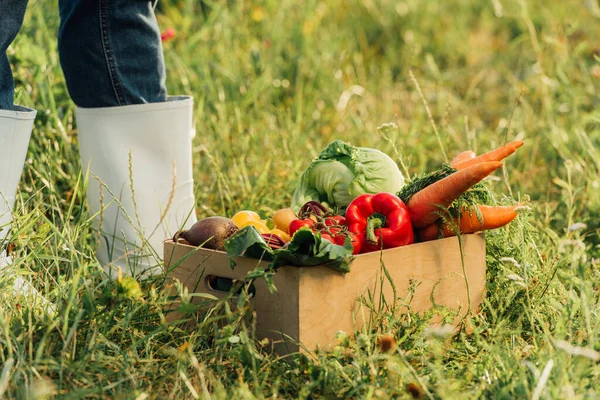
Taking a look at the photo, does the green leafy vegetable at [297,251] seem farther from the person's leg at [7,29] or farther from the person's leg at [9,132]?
the person's leg at [7,29]

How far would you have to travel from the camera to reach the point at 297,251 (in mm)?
2061

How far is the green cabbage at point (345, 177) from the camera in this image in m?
2.56

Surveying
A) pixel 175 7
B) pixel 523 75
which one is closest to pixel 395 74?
pixel 523 75

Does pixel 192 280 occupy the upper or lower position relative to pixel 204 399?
upper

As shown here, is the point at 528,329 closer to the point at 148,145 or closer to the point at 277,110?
the point at 148,145

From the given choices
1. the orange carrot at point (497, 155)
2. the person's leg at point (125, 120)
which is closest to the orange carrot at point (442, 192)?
the orange carrot at point (497, 155)

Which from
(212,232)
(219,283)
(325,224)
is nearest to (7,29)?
(212,232)

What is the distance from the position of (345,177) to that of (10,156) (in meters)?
1.06

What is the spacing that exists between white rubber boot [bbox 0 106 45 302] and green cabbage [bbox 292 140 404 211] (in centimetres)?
89

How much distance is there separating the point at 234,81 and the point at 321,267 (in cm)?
223

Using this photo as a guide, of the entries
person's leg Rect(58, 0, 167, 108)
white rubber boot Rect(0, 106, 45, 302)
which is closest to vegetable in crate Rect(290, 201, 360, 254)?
person's leg Rect(58, 0, 167, 108)

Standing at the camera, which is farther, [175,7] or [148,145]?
[175,7]

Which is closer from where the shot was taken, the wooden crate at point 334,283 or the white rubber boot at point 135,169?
the wooden crate at point 334,283

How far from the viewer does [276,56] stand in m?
4.63
